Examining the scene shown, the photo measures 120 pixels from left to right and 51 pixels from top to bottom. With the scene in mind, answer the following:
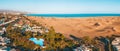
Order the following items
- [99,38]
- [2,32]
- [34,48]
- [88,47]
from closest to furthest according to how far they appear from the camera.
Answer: [34,48] → [88,47] → [99,38] → [2,32]

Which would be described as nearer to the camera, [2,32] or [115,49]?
[115,49]

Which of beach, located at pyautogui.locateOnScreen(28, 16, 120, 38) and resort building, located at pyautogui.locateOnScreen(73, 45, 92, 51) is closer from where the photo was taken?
resort building, located at pyautogui.locateOnScreen(73, 45, 92, 51)

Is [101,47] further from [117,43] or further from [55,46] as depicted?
[55,46]

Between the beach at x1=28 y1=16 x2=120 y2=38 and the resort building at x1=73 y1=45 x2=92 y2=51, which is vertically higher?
the resort building at x1=73 y1=45 x2=92 y2=51

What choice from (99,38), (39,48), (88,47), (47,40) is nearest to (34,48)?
(39,48)

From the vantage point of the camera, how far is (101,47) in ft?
97.2

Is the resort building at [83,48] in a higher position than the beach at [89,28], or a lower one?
higher

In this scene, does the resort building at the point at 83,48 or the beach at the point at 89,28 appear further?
the beach at the point at 89,28

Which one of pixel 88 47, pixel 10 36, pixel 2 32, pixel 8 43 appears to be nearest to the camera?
pixel 88 47

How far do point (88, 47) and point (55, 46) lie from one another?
12.1 ft

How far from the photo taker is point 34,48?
86.7ft

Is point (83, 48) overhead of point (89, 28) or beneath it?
overhead

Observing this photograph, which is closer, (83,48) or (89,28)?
(83,48)

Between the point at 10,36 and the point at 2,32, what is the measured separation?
19.1ft
